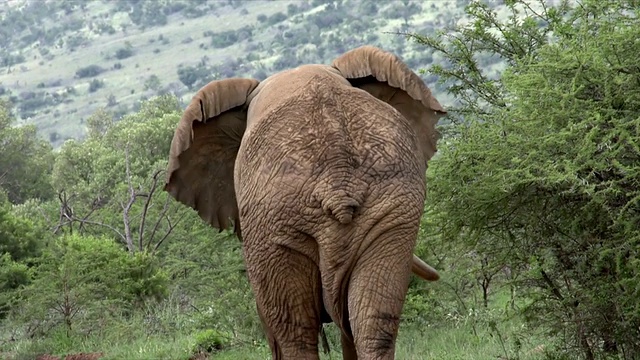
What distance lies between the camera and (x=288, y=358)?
5477 millimetres

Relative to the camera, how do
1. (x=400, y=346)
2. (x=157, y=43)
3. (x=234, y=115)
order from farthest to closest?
(x=157, y=43) → (x=400, y=346) → (x=234, y=115)

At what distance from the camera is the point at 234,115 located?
646 centimetres

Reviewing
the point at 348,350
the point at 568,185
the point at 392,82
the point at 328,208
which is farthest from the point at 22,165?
the point at 328,208

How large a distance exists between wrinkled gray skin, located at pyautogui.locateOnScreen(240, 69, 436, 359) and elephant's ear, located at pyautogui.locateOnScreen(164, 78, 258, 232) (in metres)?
0.83

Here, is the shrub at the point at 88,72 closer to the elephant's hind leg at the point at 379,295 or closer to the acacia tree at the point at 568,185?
the acacia tree at the point at 568,185

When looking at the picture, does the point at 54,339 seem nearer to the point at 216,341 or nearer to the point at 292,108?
the point at 216,341

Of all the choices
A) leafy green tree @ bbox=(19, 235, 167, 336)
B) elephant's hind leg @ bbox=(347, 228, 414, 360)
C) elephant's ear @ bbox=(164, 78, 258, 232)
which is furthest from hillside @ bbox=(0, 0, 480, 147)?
elephant's hind leg @ bbox=(347, 228, 414, 360)

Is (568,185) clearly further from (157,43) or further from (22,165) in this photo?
(157,43)

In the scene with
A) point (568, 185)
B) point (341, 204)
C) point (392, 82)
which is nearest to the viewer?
point (341, 204)

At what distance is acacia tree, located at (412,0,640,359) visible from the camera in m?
7.05

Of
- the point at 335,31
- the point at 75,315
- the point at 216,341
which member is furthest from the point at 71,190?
the point at 335,31

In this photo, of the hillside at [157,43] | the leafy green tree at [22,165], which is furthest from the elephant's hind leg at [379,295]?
the hillside at [157,43]

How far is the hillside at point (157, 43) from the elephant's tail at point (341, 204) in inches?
3400

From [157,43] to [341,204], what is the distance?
144 metres
